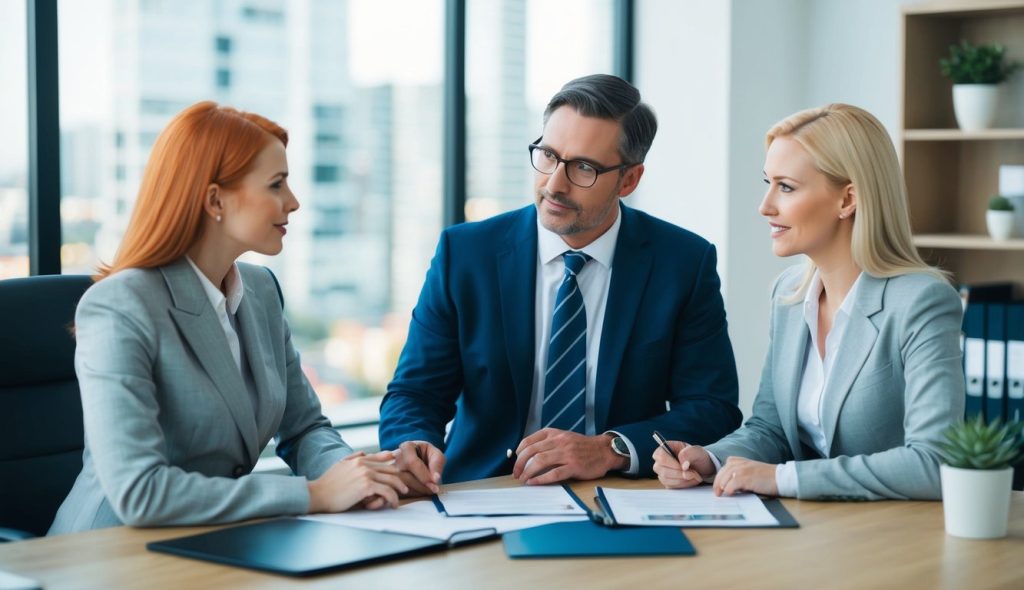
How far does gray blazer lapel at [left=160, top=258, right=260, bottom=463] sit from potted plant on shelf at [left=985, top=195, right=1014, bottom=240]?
8.70 ft

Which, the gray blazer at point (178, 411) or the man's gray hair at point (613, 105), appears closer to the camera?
the gray blazer at point (178, 411)

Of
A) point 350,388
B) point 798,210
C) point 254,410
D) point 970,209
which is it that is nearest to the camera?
point 254,410

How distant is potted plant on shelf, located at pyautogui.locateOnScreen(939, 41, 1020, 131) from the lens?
3768 millimetres

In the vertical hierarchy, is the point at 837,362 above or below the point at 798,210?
below

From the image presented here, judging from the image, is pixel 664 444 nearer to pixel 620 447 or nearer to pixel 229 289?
pixel 620 447

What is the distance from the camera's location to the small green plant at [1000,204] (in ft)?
12.2

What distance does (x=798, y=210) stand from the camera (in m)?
2.24

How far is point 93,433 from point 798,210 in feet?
4.31

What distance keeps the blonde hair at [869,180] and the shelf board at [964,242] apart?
1.44 metres

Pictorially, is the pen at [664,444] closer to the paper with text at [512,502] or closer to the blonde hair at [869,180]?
the paper with text at [512,502]

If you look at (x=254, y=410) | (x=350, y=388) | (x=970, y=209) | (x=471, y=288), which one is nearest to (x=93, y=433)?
(x=254, y=410)

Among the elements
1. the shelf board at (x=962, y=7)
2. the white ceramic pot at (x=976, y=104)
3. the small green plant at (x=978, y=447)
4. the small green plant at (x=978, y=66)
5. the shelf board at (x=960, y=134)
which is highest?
the shelf board at (x=962, y=7)

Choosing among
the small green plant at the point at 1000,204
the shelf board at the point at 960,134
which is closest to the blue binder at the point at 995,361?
the small green plant at the point at 1000,204

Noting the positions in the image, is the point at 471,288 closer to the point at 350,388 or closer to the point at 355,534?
the point at 355,534
